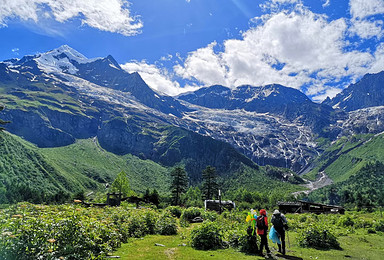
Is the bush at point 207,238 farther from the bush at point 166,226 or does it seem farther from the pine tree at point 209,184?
the pine tree at point 209,184

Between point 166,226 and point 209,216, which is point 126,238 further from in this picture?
point 209,216

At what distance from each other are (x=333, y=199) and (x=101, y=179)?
16658 cm

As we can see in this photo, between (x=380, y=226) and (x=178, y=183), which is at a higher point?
(x=178, y=183)

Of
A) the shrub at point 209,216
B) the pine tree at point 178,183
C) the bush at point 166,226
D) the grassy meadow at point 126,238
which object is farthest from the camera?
the pine tree at point 178,183

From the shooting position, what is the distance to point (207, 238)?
1586cm

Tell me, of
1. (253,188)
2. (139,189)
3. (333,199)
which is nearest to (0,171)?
(139,189)

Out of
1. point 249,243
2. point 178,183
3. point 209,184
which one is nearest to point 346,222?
point 249,243

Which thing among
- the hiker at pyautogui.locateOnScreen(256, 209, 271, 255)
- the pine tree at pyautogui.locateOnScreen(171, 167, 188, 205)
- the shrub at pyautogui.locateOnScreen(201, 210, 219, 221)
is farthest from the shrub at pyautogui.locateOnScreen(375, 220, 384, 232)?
the pine tree at pyautogui.locateOnScreen(171, 167, 188, 205)

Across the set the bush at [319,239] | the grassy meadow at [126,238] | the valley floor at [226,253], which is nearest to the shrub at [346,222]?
the grassy meadow at [126,238]

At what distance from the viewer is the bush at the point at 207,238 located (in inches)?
618

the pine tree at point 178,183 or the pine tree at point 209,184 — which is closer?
the pine tree at point 178,183

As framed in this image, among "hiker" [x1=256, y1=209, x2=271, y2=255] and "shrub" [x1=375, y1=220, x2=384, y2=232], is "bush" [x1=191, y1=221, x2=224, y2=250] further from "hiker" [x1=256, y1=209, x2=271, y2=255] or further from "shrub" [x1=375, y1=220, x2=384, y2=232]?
"shrub" [x1=375, y1=220, x2=384, y2=232]

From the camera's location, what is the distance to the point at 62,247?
9.90 meters

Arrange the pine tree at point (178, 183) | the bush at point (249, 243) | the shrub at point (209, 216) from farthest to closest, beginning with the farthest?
the pine tree at point (178, 183)
the shrub at point (209, 216)
the bush at point (249, 243)
